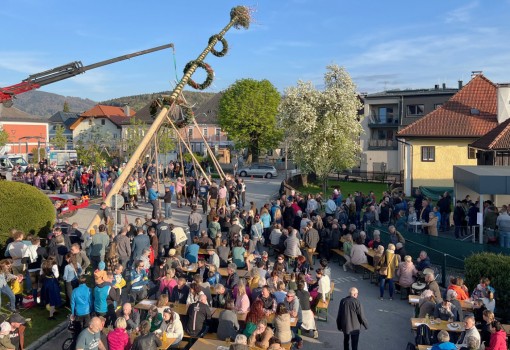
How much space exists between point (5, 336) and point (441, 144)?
30.3 meters

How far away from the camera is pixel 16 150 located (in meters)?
64.8

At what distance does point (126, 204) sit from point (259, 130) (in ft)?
117

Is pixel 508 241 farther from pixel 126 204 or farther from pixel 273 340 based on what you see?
pixel 126 204

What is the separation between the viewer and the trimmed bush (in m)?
16.4

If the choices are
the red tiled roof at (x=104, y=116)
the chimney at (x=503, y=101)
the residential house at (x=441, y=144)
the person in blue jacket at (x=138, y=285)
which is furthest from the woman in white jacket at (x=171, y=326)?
the red tiled roof at (x=104, y=116)

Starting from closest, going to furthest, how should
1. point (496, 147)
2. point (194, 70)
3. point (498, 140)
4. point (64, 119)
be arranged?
1. point (194, 70)
2. point (496, 147)
3. point (498, 140)
4. point (64, 119)

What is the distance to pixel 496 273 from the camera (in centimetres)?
1234

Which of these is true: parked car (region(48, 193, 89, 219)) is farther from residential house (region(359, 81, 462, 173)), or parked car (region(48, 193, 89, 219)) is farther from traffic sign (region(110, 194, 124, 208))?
residential house (region(359, 81, 462, 173))

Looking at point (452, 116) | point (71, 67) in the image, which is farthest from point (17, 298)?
point (452, 116)

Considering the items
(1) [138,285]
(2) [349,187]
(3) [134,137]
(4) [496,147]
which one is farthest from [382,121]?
(1) [138,285]

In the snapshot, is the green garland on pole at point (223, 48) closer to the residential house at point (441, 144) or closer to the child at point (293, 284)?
the child at point (293, 284)


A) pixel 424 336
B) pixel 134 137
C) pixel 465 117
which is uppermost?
pixel 465 117

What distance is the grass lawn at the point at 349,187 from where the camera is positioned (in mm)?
36375

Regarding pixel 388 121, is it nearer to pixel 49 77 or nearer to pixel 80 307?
pixel 49 77
